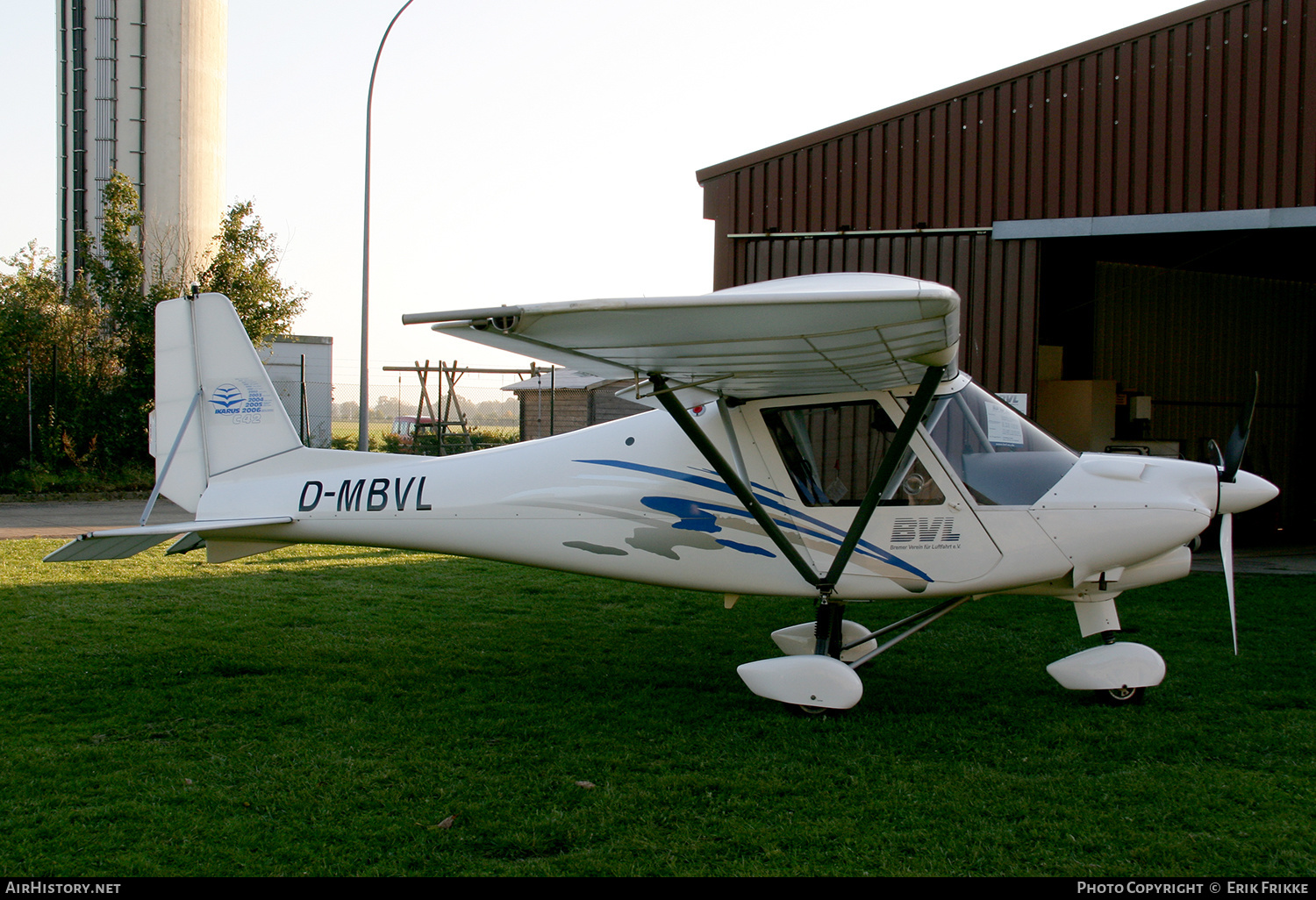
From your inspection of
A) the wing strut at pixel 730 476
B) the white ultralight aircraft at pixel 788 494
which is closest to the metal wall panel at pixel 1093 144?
the white ultralight aircraft at pixel 788 494

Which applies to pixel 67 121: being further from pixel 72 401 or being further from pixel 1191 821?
pixel 1191 821

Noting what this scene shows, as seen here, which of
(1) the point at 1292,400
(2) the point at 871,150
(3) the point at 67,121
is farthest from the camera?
(3) the point at 67,121

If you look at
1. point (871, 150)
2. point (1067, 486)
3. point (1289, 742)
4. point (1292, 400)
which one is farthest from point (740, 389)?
point (1292, 400)

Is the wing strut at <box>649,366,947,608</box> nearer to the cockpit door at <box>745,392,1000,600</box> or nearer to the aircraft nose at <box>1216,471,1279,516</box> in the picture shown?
the cockpit door at <box>745,392,1000,600</box>

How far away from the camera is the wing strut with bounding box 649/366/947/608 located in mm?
4848

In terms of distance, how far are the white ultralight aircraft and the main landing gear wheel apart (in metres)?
0.01

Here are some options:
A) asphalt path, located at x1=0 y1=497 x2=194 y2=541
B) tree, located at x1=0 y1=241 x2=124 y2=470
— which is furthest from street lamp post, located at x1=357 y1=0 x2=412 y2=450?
tree, located at x1=0 y1=241 x2=124 y2=470

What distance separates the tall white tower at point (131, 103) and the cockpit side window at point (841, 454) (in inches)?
1357

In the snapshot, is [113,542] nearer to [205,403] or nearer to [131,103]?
[205,403]

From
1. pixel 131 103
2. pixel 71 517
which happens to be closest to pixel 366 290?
pixel 71 517

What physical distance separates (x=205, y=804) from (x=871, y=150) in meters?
10.1

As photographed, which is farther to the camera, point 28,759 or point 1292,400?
point 1292,400

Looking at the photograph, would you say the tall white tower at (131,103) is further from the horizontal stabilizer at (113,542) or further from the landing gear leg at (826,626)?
the landing gear leg at (826,626)

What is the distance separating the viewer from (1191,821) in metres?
3.71
